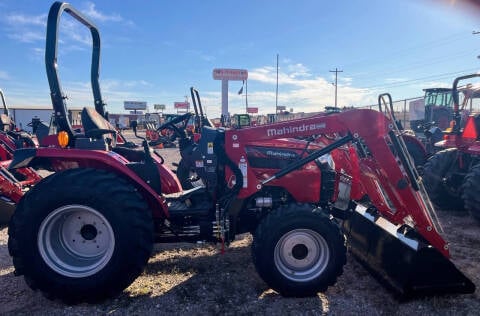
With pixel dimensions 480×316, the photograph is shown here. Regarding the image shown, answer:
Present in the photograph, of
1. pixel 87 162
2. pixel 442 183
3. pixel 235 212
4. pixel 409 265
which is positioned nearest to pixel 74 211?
pixel 87 162

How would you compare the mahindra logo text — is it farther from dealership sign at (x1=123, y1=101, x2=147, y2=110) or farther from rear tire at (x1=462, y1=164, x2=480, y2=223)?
dealership sign at (x1=123, y1=101, x2=147, y2=110)

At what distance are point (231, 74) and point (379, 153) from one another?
41.7 metres

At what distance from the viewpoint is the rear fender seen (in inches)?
128

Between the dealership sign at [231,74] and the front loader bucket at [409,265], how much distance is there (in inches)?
1566

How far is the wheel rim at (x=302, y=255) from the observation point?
323cm

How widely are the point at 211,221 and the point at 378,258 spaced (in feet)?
5.53

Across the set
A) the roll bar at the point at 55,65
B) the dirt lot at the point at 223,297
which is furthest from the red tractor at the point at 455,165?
the roll bar at the point at 55,65

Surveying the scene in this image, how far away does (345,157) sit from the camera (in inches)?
171

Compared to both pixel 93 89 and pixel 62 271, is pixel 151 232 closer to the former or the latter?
pixel 62 271

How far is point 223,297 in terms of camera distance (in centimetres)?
326

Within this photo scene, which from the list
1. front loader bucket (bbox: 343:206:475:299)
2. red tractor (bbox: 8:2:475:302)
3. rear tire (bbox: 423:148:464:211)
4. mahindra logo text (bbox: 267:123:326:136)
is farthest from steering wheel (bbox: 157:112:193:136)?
rear tire (bbox: 423:148:464:211)

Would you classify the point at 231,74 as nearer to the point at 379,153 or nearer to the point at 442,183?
the point at 442,183

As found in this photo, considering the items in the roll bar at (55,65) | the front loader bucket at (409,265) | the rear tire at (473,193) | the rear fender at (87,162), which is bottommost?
the front loader bucket at (409,265)

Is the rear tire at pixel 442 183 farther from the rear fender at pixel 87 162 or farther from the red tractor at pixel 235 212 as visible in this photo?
the rear fender at pixel 87 162
